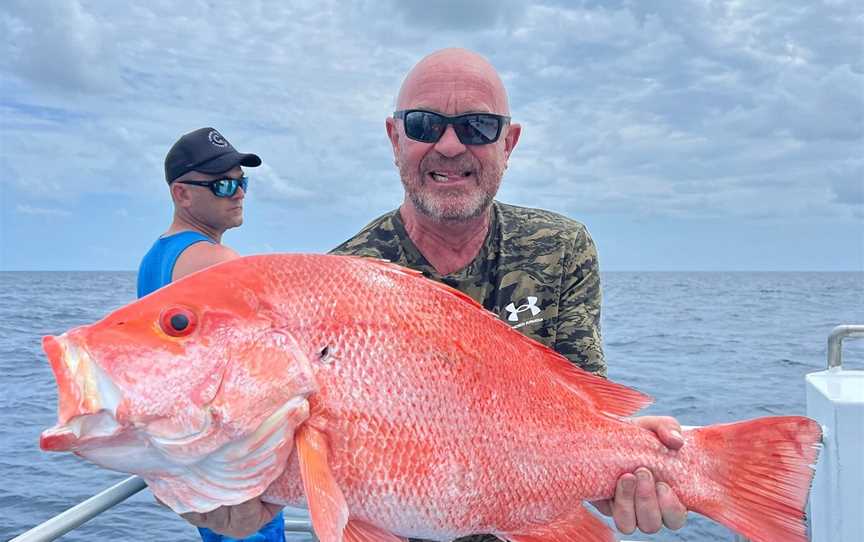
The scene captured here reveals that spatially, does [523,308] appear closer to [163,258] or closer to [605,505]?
[605,505]

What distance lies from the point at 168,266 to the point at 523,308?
187 centimetres

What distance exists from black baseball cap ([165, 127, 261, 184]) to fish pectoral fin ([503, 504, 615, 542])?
9.42 ft

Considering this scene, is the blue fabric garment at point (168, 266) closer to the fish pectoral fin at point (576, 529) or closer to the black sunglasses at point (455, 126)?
the black sunglasses at point (455, 126)

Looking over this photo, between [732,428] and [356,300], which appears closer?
[356,300]

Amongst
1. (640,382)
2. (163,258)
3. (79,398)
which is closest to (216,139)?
(163,258)

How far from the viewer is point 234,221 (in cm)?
414

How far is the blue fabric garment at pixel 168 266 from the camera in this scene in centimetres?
343

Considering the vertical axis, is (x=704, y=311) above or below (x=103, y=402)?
above

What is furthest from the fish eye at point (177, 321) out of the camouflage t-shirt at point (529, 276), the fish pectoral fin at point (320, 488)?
the camouflage t-shirt at point (529, 276)

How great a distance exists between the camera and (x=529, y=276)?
9.23 feet

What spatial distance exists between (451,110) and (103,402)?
65.9 inches

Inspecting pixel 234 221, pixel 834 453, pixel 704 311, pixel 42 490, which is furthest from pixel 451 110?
pixel 704 311

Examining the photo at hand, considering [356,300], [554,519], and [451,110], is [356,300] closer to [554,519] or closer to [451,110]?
[554,519]

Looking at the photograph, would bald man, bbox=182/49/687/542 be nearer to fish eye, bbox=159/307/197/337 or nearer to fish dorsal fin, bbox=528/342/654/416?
fish dorsal fin, bbox=528/342/654/416
